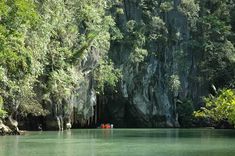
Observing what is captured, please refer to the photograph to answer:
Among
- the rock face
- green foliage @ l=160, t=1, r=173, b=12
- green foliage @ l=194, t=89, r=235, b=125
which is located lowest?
green foliage @ l=194, t=89, r=235, b=125

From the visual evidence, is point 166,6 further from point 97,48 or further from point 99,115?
point 99,115

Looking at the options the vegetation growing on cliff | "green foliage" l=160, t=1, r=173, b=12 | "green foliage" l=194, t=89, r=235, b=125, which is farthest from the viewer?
"green foliage" l=160, t=1, r=173, b=12

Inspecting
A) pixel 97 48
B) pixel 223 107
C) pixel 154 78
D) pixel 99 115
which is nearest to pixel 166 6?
pixel 154 78

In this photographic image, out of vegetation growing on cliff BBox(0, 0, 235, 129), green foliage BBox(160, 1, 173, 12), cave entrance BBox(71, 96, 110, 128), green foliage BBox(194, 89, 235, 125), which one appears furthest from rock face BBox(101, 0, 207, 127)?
green foliage BBox(194, 89, 235, 125)

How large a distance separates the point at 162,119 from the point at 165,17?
10159 mm

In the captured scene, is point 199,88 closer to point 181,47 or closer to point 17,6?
point 181,47

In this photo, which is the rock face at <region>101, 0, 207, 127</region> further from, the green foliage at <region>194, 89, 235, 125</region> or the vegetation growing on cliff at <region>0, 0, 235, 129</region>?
the green foliage at <region>194, 89, 235, 125</region>

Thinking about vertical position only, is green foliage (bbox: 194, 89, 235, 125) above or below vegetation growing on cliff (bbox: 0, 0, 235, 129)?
below

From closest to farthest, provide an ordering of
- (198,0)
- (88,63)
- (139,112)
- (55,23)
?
(55,23)
(88,63)
(139,112)
(198,0)

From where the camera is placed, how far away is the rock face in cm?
5159

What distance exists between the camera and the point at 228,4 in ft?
189

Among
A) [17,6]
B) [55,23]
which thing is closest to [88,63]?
[55,23]

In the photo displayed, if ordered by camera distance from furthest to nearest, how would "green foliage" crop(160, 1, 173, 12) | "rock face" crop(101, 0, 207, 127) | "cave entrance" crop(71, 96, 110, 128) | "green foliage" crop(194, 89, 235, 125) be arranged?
"green foliage" crop(160, 1, 173, 12) < "rock face" crop(101, 0, 207, 127) < "cave entrance" crop(71, 96, 110, 128) < "green foliage" crop(194, 89, 235, 125)

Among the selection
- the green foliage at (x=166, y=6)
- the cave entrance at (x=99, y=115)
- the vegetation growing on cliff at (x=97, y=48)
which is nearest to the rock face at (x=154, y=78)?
the vegetation growing on cliff at (x=97, y=48)
